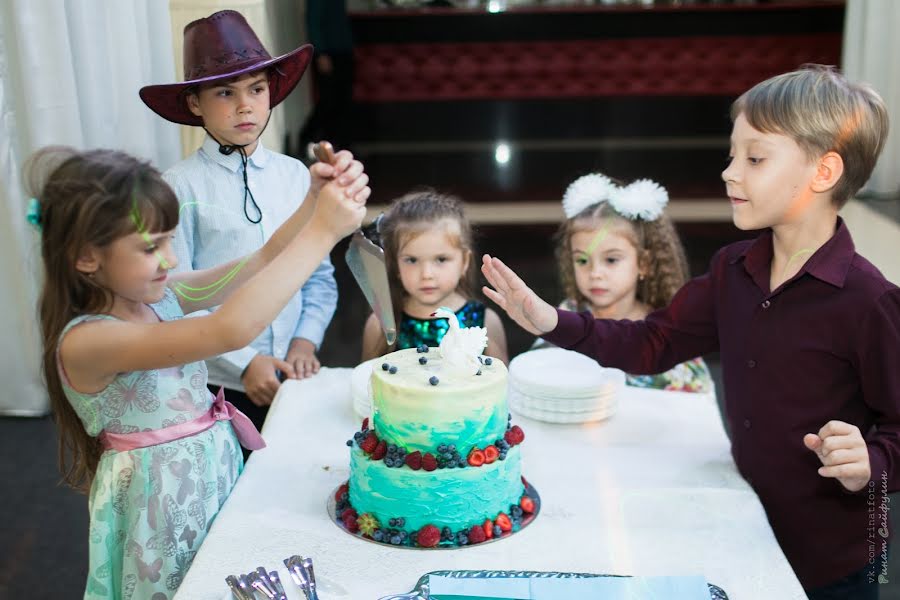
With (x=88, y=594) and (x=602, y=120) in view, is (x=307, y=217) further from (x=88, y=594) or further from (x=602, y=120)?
(x=602, y=120)

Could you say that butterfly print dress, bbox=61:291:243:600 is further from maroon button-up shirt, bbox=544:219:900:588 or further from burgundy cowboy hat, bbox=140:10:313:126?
maroon button-up shirt, bbox=544:219:900:588

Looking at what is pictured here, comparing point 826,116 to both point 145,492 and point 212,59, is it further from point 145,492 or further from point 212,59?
point 145,492

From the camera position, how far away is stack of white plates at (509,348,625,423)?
184cm

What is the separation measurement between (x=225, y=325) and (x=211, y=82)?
26.0 inches

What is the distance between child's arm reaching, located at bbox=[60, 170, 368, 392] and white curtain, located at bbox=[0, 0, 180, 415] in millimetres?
1237

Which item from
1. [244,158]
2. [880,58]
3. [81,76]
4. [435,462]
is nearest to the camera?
[435,462]

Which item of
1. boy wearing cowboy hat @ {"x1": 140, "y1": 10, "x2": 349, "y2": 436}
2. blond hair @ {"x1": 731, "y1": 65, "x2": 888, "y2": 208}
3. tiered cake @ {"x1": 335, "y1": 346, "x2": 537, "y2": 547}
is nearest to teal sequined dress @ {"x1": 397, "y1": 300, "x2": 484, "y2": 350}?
boy wearing cowboy hat @ {"x1": 140, "y1": 10, "x2": 349, "y2": 436}

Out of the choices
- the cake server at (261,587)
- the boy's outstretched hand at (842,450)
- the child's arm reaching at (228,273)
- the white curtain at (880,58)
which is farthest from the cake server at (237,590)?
the white curtain at (880,58)

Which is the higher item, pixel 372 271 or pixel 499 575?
pixel 372 271

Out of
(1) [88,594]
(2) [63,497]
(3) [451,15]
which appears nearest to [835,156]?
(1) [88,594]

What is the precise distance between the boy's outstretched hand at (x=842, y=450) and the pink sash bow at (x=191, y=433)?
88 centimetres

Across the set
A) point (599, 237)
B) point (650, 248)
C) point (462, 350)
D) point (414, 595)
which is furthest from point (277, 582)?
point (650, 248)

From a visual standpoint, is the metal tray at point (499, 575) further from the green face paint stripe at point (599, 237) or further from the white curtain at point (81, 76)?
the white curtain at point (81, 76)

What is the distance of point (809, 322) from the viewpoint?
161 cm
